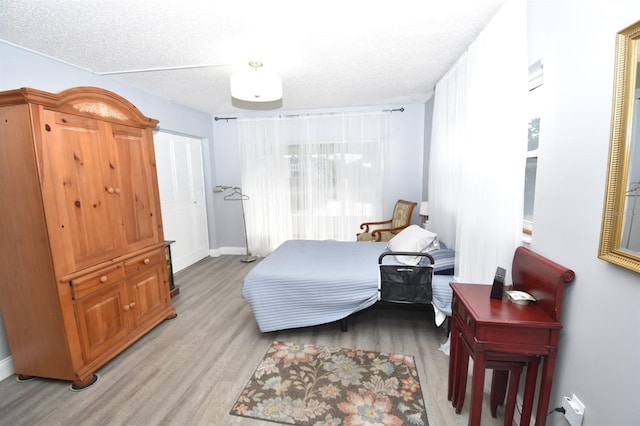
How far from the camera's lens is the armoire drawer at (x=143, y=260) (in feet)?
7.54

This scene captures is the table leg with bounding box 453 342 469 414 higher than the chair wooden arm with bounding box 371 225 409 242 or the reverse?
the reverse

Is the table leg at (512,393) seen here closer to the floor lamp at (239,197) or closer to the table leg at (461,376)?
the table leg at (461,376)

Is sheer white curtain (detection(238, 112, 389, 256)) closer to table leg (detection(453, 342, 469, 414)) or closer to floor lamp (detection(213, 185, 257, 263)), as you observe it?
floor lamp (detection(213, 185, 257, 263))

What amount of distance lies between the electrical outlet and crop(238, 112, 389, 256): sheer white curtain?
3256mm

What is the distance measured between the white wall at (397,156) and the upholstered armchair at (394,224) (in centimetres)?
33

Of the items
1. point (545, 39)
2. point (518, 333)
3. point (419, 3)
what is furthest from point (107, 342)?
point (545, 39)

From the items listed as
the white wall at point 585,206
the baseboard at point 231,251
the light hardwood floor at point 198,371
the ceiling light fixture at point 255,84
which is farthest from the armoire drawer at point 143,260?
the white wall at point 585,206

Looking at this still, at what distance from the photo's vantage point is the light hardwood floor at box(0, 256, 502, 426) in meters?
1.68

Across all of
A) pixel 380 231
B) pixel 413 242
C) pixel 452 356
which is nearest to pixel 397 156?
pixel 380 231

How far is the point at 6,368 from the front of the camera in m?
2.01

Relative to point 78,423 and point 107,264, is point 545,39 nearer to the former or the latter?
point 107,264

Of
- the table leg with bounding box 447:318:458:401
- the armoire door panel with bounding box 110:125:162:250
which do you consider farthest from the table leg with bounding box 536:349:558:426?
the armoire door panel with bounding box 110:125:162:250

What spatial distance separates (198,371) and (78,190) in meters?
1.57

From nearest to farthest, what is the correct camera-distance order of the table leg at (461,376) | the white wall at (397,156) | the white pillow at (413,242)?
the table leg at (461,376), the white pillow at (413,242), the white wall at (397,156)
